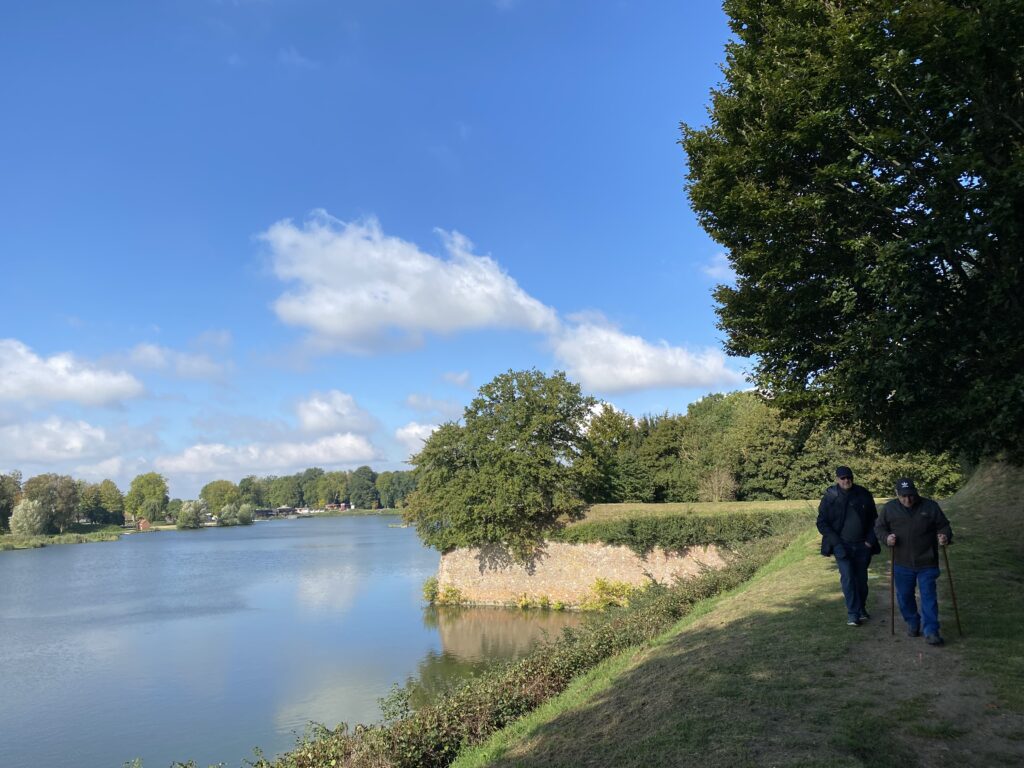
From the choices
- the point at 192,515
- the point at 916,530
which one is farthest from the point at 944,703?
the point at 192,515

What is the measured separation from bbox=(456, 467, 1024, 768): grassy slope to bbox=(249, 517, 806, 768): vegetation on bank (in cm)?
48

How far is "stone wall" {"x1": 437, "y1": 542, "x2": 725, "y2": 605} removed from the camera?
26.9 meters

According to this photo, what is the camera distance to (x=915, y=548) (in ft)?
20.7

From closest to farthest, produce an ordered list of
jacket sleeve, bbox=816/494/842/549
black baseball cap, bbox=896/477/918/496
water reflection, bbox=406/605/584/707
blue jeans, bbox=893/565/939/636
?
blue jeans, bbox=893/565/939/636
black baseball cap, bbox=896/477/918/496
jacket sleeve, bbox=816/494/842/549
water reflection, bbox=406/605/584/707

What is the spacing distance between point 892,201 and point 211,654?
23.1 metres

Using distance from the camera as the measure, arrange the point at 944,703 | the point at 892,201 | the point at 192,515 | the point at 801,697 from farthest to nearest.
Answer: the point at 192,515, the point at 892,201, the point at 801,697, the point at 944,703

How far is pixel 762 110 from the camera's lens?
9.55m

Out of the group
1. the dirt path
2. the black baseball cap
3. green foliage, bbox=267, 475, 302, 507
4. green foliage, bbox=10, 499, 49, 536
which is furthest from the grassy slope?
green foliage, bbox=267, 475, 302, 507

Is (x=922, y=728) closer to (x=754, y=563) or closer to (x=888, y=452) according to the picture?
(x=888, y=452)

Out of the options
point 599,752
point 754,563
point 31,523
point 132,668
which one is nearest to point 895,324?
point 599,752

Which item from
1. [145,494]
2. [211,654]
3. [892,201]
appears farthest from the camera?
[145,494]

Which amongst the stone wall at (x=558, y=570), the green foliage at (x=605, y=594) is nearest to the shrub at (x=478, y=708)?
the stone wall at (x=558, y=570)

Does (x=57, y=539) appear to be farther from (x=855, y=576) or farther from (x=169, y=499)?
(x=855, y=576)

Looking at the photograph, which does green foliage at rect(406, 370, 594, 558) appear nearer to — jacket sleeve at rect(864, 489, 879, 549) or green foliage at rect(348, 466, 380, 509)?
jacket sleeve at rect(864, 489, 879, 549)
